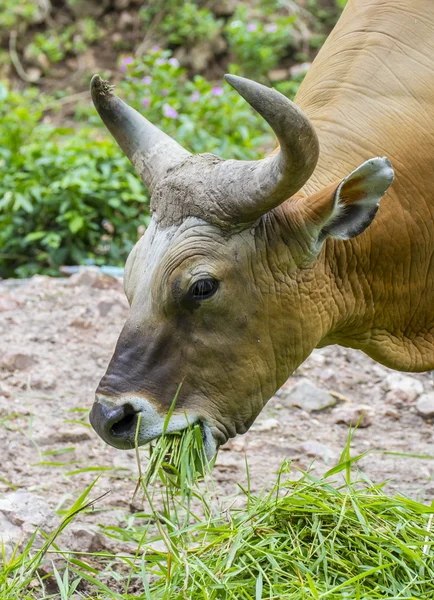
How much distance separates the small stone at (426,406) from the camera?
5.73 m

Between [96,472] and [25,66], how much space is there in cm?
1075

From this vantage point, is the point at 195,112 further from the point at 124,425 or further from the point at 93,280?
the point at 124,425

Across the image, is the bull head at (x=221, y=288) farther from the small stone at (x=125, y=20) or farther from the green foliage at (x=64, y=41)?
the small stone at (x=125, y=20)

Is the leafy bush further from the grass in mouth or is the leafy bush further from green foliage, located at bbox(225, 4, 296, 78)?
green foliage, located at bbox(225, 4, 296, 78)

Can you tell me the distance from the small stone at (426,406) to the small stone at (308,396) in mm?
528

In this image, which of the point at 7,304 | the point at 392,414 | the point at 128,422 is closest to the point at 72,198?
the point at 7,304

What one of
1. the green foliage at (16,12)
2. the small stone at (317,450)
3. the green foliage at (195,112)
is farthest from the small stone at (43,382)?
the green foliage at (16,12)

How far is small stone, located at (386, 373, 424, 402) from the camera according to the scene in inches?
235

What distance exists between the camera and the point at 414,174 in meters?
3.91

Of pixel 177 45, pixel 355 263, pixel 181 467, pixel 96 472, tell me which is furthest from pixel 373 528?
pixel 177 45

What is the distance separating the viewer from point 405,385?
605 centimetres

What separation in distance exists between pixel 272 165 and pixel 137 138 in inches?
34.2

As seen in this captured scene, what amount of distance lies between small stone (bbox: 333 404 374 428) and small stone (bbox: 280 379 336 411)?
13 centimetres

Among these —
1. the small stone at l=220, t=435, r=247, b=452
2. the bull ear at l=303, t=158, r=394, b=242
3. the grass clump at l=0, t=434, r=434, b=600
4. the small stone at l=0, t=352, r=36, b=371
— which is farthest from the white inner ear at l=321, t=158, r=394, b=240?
the small stone at l=0, t=352, r=36, b=371
